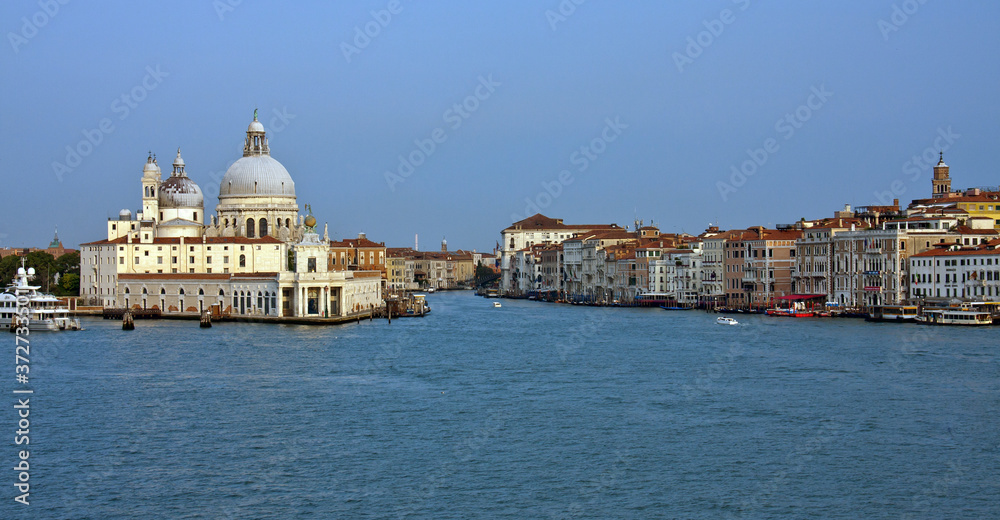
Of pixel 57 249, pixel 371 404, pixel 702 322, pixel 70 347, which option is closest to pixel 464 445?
pixel 371 404

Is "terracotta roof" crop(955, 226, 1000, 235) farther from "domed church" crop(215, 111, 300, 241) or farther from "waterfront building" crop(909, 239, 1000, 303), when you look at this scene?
"domed church" crop(215, 111, 300, 241)

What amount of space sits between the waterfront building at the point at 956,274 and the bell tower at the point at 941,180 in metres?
13.4

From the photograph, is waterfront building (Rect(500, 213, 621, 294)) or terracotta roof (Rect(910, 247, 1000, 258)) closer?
terracotta roof (Rect(910, 247, 1000, 258))

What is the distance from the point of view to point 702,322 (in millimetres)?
36562

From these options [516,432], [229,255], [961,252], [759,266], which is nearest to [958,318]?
[961,252]

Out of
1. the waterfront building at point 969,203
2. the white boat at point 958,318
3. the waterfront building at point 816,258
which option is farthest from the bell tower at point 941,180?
the white boat at point 958,318

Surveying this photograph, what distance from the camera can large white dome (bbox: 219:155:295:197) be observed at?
44.7 m

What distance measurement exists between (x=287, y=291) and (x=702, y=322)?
12.8m

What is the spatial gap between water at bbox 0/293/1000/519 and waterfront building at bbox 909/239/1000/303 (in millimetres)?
8284

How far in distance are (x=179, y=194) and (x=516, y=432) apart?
3282 centimetres

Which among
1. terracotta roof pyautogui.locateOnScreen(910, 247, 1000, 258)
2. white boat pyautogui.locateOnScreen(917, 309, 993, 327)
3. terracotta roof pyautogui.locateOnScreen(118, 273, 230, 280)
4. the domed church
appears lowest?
white boat pyautogui.locateOnScreen(917, 309, 993, 327)

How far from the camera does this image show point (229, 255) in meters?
41.4

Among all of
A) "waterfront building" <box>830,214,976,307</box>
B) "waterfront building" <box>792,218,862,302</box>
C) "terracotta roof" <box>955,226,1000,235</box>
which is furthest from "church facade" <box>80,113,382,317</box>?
"terracotta roof" <box>955,226,1000,235</box>

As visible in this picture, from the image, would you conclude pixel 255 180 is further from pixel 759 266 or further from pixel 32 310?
pixel 759 266
